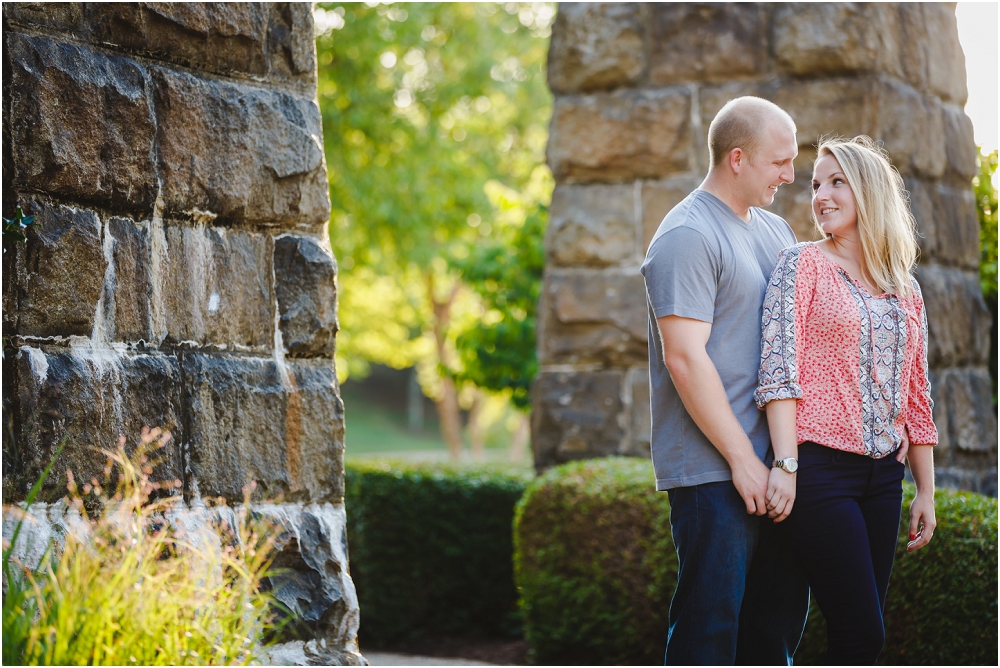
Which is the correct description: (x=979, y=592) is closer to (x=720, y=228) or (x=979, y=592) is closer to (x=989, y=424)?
(x=989, y=424)

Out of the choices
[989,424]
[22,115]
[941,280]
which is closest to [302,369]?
[22,115]

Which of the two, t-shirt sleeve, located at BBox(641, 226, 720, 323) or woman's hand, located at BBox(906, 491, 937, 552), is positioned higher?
t-shirt sleeve, located at BBox(641, 226, 720, 323)

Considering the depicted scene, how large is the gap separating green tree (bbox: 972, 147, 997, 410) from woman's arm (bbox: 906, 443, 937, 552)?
10.0 ft

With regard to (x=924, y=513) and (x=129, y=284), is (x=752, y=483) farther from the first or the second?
(x=129, y=284)

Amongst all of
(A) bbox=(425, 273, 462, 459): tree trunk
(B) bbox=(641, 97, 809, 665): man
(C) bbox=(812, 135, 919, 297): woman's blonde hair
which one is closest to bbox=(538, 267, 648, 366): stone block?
(B) bbox=(641, 97, 809, 665): man

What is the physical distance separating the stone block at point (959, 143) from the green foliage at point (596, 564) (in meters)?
2.44

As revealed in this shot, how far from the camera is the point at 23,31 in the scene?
7.75 ft

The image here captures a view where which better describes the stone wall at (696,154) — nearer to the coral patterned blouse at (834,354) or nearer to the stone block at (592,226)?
the stone block at (592,226)

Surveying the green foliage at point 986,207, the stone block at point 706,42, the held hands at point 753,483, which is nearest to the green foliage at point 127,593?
the held hands at point 753,483

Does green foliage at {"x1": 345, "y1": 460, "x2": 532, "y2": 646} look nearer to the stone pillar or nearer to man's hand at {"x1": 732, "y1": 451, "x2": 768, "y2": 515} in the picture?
the stone pillar

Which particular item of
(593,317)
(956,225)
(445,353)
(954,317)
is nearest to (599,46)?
(593,317)

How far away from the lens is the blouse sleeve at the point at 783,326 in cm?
258

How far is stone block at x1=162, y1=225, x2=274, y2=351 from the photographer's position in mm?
2592

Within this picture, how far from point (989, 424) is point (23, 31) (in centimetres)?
489
